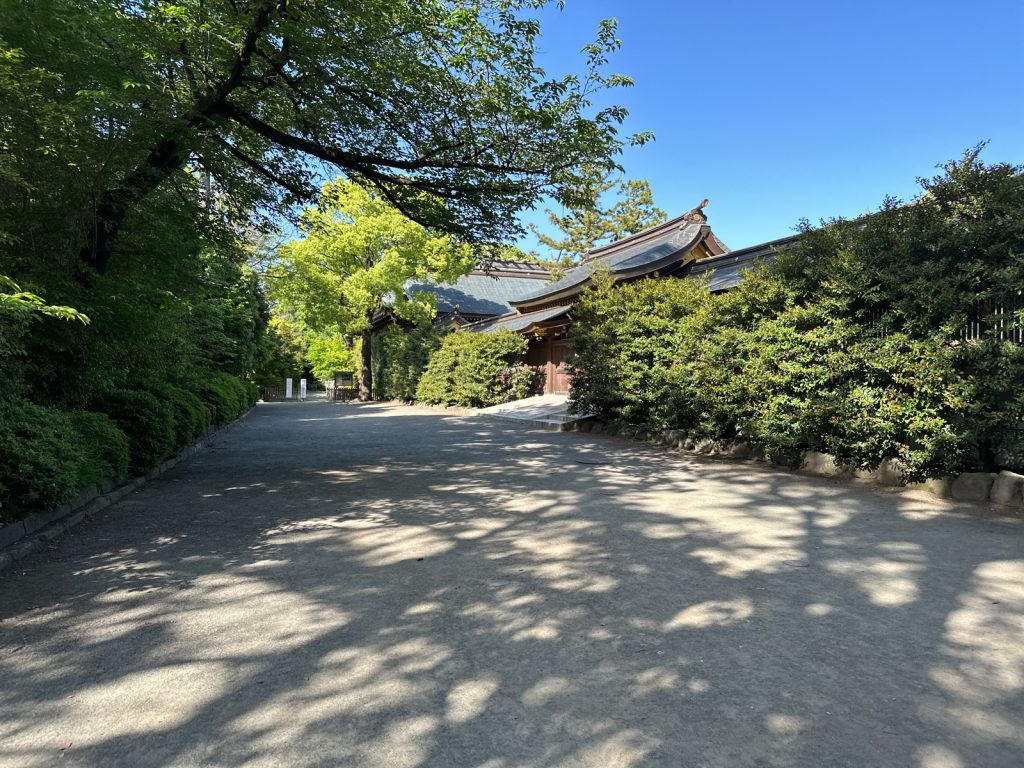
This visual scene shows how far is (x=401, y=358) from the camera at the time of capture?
2883 centimetres

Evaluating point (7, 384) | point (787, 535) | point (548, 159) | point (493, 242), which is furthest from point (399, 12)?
point (787, 535)

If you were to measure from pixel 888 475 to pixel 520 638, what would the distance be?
574cm

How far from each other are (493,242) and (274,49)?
13.6 feet

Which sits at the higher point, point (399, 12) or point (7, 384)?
point (399, 12)

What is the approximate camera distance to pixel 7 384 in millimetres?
4984

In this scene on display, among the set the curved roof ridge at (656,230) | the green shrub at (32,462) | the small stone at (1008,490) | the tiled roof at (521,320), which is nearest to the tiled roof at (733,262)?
the curved roof ridge at (656,230)

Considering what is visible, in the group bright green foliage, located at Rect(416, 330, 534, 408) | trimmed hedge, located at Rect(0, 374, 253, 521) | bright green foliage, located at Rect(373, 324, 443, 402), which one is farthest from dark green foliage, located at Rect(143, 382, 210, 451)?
bright green foliage, located at Rect(373, 324, 443, 402)

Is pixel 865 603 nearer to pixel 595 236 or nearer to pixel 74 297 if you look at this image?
pixel 74 297

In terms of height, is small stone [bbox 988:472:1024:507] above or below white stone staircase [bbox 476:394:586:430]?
below

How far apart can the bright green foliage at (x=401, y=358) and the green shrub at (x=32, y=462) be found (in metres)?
20.9

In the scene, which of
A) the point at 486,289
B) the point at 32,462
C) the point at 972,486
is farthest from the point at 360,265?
the point at 972,486

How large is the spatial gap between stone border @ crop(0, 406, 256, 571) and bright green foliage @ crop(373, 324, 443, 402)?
19187mm

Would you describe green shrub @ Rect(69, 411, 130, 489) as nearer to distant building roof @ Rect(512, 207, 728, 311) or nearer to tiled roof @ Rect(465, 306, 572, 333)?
distant building roof @ Rect(512, 207, 728, 311)

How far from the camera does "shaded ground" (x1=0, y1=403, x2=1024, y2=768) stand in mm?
2125
